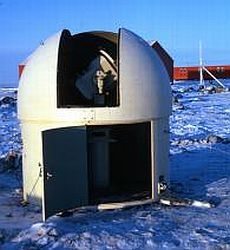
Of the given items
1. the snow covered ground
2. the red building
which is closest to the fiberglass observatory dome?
the snow covered ground

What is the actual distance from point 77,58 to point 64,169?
2131 mm

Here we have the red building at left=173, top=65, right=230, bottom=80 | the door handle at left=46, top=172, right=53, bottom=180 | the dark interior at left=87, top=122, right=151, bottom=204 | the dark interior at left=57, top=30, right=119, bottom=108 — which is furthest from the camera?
the red building at left=173, top=65, right=230, bottom=80

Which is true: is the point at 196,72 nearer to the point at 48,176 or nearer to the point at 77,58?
the point at 77,58

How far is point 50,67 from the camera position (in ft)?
25.4

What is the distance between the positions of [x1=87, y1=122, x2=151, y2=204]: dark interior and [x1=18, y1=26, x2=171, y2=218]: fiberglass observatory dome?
0.7 inches

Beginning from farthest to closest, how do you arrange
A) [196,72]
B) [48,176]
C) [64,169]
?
[196,72], [64,169], [48,176]

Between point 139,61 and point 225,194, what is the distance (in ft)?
7.78

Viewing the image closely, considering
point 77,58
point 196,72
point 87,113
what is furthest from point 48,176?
point 196,72

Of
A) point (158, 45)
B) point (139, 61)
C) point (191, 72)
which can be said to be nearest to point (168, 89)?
point (139, 61)

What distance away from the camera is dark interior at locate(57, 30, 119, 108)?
801 cm

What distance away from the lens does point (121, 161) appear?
9.55 meters

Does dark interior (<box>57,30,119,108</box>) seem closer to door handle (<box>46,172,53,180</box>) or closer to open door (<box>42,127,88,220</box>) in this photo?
open door (<box>42,127,88,220</box>)

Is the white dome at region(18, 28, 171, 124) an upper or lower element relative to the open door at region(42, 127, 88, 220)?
upper

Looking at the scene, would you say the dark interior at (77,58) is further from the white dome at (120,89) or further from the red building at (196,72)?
the red building at (196,72)
